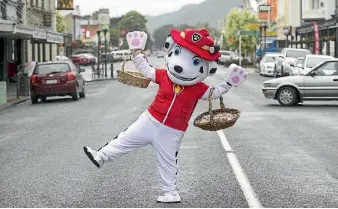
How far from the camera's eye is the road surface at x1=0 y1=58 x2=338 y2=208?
8.23 m

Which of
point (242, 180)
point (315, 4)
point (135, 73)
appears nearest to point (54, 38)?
point (315, 4)

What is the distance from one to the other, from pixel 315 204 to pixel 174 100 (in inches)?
67.1

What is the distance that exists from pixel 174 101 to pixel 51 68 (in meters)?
21.1

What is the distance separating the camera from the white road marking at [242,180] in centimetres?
793

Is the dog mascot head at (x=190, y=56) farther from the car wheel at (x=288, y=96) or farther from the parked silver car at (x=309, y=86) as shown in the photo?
the car wheel at (x=288, y=96)

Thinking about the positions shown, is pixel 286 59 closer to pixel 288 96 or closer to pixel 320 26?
pixel 320 26

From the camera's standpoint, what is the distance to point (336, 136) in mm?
14891

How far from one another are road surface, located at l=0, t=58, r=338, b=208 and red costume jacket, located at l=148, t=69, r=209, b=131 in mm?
828

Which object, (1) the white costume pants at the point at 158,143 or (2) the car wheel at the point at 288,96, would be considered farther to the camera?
(2) the car wheel at the point at 288,96

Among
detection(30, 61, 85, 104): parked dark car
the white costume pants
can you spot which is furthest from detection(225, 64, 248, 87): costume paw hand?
detection(30, 61, 85, 104): parked dark car

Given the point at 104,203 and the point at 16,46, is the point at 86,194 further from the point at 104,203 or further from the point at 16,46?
the point at 16,46

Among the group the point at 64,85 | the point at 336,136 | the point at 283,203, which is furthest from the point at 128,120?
the point at 283,203

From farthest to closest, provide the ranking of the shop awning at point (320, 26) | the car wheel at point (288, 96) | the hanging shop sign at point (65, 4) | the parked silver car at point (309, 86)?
the hanging shop sign at point (65, 4) → the shop awning at point (320, 26) → the car wheel at point (288, 96) → the parked silver car at point (309, 86)

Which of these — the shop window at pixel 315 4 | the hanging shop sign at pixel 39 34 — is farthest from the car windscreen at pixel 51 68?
the shop window at pixel 315 4
